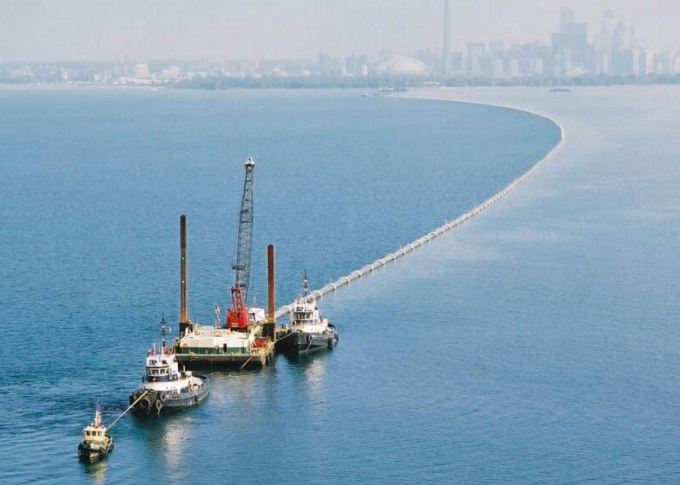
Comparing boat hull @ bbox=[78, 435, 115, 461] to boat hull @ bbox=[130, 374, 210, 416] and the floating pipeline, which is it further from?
the floating pipeline

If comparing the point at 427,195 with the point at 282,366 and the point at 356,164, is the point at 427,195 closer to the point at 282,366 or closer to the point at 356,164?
the point at 356,164

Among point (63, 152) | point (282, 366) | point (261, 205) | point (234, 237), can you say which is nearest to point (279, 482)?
point (282, 366)

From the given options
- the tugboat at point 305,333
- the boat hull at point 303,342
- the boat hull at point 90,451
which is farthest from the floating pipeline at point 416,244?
the boat hull at point 90,451

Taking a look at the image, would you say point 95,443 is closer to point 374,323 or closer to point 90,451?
point 90,451

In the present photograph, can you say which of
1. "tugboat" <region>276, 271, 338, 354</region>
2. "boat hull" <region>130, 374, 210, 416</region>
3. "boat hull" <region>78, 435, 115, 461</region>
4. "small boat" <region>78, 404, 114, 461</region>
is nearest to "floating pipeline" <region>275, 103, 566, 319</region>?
"tugboat" <region>276, 271, 338, 354</region>

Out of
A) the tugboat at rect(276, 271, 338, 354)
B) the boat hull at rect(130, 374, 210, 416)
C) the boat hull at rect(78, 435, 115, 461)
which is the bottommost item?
the boat hull at rect(78, 435, 115, 461)
